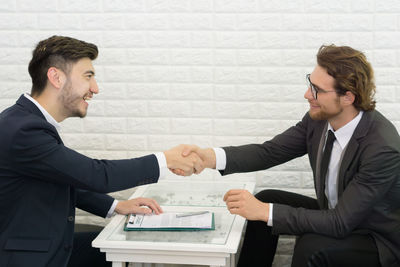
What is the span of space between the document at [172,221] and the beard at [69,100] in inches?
19.7

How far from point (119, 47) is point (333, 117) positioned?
4.09 feet

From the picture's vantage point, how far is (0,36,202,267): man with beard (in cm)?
227

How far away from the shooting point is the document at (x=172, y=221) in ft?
8.02

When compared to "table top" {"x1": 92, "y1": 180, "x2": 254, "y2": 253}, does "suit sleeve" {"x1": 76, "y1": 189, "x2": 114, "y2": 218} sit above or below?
above

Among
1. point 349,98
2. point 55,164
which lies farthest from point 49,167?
point 349,98

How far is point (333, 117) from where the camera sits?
104 inches

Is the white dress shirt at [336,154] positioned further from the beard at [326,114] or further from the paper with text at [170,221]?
the paper with text at [170,221]

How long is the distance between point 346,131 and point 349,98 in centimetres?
14

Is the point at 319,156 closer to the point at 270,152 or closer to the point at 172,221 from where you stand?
the point at 270,152

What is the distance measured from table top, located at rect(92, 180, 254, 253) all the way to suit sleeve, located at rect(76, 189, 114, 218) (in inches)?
4.4

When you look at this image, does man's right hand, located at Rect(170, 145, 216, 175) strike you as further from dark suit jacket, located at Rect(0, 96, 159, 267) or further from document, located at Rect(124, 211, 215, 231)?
dark suit jacket, located at Rect(0, 96, 159, 267)

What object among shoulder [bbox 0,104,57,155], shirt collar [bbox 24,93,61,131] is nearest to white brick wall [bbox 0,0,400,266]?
shirt collar [bbox 24,93,61,131]

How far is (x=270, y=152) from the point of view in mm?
2982

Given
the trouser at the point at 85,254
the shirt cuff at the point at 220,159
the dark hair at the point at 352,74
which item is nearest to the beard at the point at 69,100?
the trouser at the point at 85,254
